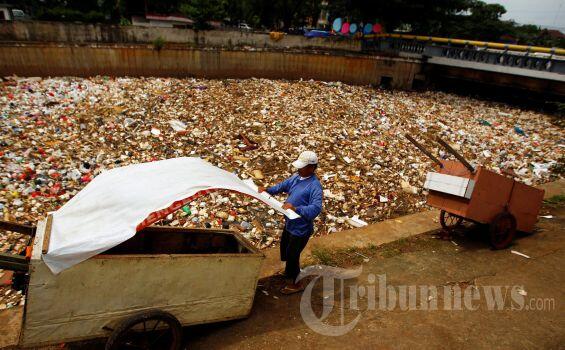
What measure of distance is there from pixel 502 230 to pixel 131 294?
4.72 meters

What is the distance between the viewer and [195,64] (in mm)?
12172

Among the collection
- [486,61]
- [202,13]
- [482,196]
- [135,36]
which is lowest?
[482,196]

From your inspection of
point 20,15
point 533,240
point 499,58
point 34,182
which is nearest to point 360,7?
point 499,58

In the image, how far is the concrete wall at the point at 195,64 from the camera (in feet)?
34.9

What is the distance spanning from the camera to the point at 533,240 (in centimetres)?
504

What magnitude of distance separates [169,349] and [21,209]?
402 centimetres

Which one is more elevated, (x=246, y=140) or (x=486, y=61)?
(x=486, y=61)

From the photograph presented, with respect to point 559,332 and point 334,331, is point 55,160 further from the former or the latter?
point 559,332

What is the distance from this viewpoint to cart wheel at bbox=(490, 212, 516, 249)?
4449 mm

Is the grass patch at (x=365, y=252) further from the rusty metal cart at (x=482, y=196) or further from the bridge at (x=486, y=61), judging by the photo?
the bridge at (x=486, y=61)

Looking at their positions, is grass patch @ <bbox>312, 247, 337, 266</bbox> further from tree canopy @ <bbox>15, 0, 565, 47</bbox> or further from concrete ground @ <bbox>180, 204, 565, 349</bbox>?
tree canopy @ <bbox>15, 0, 565, 47</bbox>

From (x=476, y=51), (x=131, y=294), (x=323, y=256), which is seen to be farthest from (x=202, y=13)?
(x=131, y=294)

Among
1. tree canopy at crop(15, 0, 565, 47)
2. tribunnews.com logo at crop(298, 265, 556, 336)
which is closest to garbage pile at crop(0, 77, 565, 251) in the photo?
tribunnews.com logo at crop(298, 265, 556, 336)

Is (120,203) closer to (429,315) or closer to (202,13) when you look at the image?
(429,315)
